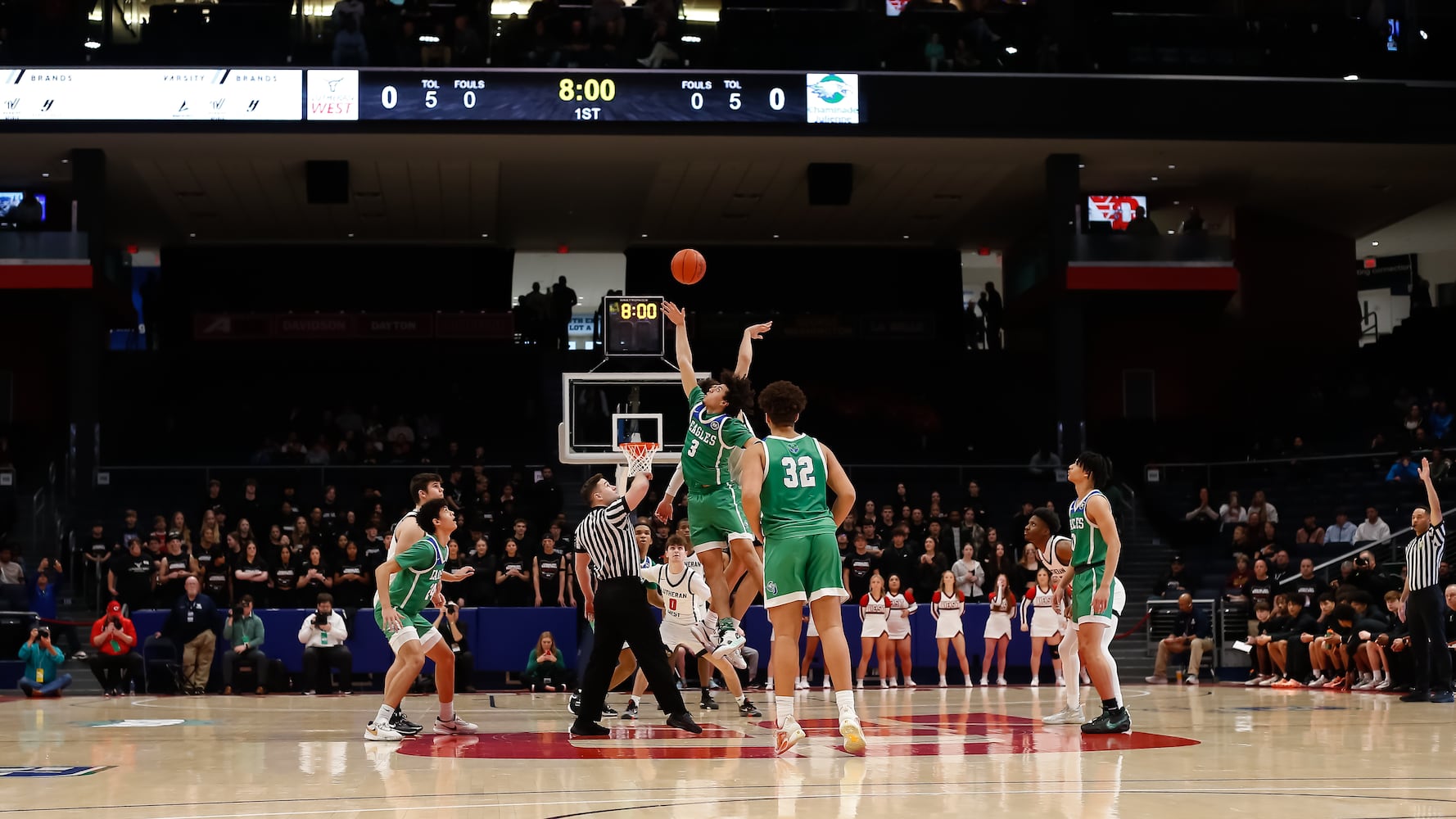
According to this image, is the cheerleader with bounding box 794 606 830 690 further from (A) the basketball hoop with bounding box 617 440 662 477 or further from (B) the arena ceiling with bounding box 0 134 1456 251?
(B) the arena ceiling with bounding box 0 134 1456 251

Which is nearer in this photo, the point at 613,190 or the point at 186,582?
the point at 186,582

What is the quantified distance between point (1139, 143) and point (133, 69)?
18.3 metres

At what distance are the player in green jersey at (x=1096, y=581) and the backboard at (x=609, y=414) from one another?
7610 millimetres

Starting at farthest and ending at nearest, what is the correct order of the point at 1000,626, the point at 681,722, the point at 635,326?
1. the point at 1000,626
2. the point at 635,326
3. the point at 681,722

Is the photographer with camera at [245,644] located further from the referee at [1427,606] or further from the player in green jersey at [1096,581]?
the referee at [1427,606]

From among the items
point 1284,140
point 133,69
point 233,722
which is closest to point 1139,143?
point 1284,140

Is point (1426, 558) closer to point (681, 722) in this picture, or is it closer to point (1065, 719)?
point (1065, 719)

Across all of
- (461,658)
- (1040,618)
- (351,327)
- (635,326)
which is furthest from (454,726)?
(351,327)

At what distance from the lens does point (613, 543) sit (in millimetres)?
10492

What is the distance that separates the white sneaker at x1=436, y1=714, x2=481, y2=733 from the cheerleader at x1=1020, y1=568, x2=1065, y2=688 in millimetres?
10857

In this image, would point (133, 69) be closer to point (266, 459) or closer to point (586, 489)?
point (266, 459)

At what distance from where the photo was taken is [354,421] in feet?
104

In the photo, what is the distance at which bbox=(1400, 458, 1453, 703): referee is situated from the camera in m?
14.9

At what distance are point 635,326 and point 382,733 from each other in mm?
9117
